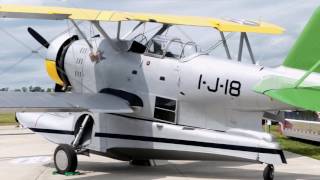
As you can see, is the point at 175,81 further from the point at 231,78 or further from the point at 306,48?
the point at 306,48

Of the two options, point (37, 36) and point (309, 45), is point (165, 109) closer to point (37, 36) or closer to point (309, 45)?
point (309, 45)

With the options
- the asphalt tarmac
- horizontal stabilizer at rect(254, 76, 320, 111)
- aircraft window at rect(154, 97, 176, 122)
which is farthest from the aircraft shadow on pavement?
horizontal stabilizer at rect(254, 76, 320, 111)

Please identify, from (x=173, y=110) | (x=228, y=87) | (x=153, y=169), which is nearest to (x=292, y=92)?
(x=228, y=87)

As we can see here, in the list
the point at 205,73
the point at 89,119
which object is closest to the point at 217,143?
the point at 205,73

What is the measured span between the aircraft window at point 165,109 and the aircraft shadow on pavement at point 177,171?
1.33 m

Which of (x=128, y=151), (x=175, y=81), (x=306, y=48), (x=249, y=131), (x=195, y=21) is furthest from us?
(x=195, y=21)

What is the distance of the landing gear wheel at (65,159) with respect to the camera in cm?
1227

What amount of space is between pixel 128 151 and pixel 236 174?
2462mm

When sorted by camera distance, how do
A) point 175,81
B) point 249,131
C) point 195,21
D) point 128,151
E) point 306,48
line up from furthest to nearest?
point 195,21 → point 128,151 → point 175,81 → point 249,131 → point 306,48

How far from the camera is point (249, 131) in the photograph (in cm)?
1084

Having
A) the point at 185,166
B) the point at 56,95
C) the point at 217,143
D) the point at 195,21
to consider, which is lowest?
the point at 185,166

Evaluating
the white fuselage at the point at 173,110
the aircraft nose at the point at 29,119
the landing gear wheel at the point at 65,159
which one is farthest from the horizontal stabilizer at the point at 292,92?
the aircraft nose at the point at 29,119

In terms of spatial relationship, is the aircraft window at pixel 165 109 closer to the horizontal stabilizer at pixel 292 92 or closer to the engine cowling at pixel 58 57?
the horizontal stabilizer at pixel 292 92

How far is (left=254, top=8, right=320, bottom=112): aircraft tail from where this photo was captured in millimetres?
8375
